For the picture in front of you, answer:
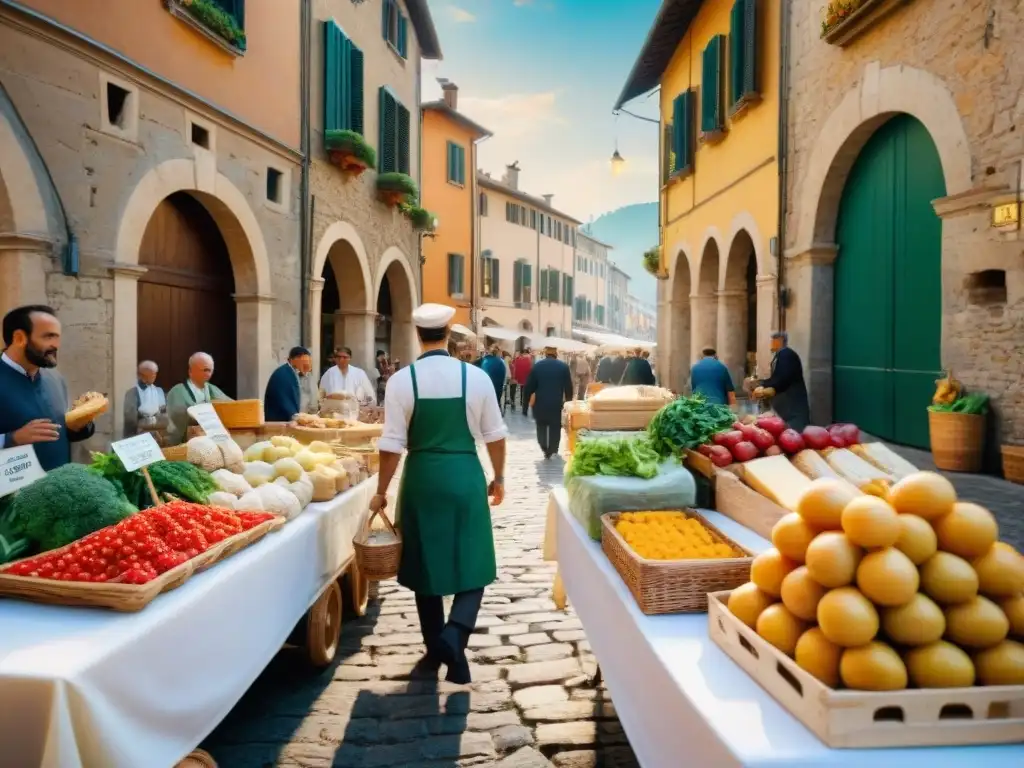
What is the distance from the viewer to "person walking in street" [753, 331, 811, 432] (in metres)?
8.52

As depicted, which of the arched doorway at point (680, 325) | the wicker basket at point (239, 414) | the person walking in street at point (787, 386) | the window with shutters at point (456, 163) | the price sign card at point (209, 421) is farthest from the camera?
the window with shutters at point (456, 163)

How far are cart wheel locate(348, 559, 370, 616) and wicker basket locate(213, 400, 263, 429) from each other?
1.31 m

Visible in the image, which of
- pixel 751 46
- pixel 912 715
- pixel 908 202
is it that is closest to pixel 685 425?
pixel 912 715

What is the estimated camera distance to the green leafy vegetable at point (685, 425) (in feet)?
12.9

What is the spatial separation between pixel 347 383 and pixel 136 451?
5.57 m

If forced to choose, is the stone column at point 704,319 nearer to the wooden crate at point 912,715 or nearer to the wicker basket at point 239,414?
the wicker basket at point 239,414

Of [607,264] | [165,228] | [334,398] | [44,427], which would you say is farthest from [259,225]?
[607,264]

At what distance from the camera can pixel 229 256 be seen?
1008cm

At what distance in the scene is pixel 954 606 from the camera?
1.73 meters

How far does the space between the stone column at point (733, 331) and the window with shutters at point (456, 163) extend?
15.4m

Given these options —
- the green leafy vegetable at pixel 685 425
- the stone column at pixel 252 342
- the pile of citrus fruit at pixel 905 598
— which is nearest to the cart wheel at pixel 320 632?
the green leafy vegetable at pixel 685 425

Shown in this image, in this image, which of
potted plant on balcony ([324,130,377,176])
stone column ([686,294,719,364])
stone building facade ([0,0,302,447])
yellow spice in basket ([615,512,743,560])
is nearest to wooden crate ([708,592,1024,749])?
yellow spice in basket ([615,512,743,560])

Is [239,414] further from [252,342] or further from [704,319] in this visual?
[704,319]

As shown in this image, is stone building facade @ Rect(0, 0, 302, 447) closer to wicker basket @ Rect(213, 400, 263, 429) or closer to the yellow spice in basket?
wicker basket @ Rect(213, 400, 263, 429)
